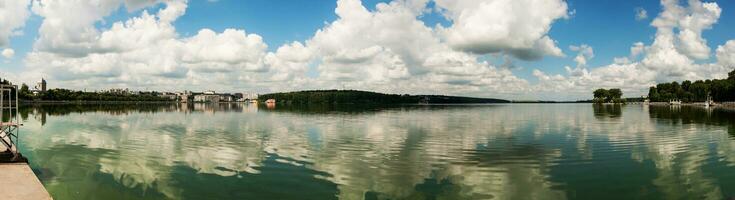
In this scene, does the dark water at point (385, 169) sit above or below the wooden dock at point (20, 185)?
below

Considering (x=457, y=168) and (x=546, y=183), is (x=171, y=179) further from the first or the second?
(x=546, y=183)

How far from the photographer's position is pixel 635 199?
21.7 metres

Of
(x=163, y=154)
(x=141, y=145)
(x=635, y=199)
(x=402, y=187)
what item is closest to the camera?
(x=635, y=199)

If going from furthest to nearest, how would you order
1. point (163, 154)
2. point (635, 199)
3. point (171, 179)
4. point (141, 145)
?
1. point (141, 145)
2. point (163, 154)
3. point (171, 179)
4. point (635, 199)

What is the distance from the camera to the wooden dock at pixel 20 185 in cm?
1969

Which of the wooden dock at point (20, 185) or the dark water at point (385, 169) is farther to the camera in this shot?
the dark water at point (385, 169)

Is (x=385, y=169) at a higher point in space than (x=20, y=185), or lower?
lower

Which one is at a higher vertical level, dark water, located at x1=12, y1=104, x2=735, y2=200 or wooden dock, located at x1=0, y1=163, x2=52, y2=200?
wooden dock, located at x1=0, y1=163, x2=52, y2=200

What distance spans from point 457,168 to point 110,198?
19.8 metres

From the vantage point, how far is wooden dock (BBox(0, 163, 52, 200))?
19688 mm

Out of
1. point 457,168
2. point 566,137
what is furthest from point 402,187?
point 566,137

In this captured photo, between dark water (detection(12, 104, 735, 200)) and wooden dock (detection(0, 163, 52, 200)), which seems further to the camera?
dark water (detection(12, 104, 735, 200))

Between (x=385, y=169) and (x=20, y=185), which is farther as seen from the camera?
(x=385, y=169)

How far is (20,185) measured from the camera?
2172 cm
